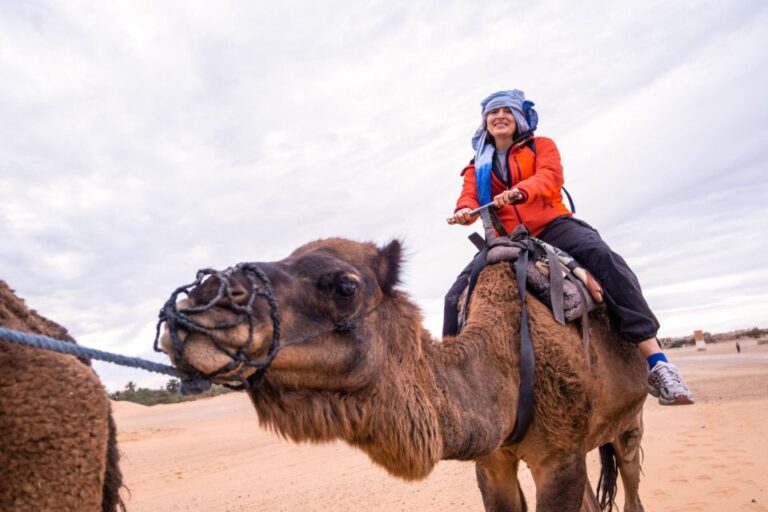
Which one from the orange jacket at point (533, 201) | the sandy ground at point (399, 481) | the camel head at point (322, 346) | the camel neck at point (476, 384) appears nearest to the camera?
the camel head at point (322, 346)

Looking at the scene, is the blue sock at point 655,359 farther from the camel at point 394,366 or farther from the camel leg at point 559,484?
the camel leg at point 559,484

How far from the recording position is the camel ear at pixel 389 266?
3.66 m

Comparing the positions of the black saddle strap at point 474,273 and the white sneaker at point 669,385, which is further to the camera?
the black saddle strap at point 474,273

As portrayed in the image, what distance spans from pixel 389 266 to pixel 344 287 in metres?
0.56

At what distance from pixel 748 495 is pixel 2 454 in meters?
8.34

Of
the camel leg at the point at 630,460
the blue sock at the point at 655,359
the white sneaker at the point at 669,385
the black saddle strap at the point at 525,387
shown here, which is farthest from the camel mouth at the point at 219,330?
the camel leg at the point at 630,460

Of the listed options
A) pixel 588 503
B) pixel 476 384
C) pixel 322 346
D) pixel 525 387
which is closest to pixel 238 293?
pixel 322 346

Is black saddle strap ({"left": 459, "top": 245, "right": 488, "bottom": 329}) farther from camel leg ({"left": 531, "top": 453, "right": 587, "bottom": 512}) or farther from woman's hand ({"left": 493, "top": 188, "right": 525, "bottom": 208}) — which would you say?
camel leg ({"left": 531, "top": 453, "right": 587, "bottom": 512})

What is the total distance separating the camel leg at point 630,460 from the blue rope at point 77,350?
5471 millimetres

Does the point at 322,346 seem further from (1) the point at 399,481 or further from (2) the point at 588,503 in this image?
(1) the point at 399,481

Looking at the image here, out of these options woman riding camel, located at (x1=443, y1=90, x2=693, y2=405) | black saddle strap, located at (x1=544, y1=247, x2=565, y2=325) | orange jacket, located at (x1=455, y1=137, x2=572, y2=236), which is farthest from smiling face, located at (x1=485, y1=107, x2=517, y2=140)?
black saddle strap, located at (x1=544, y1=247, x2=565, y2=325)

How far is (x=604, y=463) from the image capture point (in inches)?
276

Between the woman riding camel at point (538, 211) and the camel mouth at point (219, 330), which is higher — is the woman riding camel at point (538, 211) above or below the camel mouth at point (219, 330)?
above

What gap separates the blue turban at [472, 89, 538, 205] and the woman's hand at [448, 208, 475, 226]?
401 millimetres
